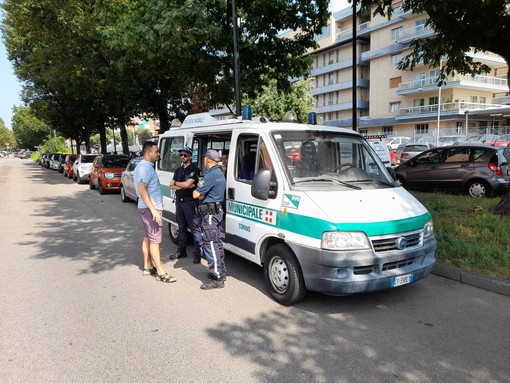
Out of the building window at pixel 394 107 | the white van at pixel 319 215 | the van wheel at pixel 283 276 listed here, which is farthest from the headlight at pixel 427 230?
the building window at pixel 394 107

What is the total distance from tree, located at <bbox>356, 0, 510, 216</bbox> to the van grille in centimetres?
432

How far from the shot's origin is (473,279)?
5.14 meters

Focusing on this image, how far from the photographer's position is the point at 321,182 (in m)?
4.62

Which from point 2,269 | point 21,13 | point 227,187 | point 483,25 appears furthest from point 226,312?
point 21,13

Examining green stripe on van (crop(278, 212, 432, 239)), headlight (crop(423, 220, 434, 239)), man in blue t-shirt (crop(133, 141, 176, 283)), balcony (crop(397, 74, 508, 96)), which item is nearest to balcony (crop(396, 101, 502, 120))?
balcony (crop(397, 74, 508, 96))

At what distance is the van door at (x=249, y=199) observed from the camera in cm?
464

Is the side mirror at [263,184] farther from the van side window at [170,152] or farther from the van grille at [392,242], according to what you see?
the van side window at [170,152]

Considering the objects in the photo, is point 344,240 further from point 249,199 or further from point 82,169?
point 82,169

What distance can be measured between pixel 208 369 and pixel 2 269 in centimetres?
443

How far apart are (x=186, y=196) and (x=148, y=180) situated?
2.77 ft

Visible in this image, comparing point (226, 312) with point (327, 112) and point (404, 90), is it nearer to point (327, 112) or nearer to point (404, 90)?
point (404, 90)

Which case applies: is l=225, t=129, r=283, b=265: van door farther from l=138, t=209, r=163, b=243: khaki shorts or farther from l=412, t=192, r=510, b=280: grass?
l=412, t=192, r=510, b=280: grass

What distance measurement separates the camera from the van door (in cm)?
464

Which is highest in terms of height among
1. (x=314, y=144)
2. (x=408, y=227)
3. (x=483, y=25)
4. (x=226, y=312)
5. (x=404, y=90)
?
(x=404, y=90)
